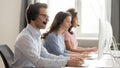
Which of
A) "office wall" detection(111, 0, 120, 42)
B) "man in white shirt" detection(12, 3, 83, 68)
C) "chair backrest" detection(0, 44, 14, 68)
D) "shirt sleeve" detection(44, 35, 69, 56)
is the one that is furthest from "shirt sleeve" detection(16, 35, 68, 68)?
"office wall" detection(111, 0, 120, 42)

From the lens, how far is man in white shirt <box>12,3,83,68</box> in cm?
175

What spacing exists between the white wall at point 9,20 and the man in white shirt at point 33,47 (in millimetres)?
2229

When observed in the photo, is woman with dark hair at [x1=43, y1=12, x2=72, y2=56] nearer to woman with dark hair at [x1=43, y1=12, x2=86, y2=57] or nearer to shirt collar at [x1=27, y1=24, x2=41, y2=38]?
woman with dark hair at [x1=43, y1=12, x2=86, y2=57]

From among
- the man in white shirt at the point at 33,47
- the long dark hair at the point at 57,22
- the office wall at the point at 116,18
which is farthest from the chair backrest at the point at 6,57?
the office wall at the point at 116,18

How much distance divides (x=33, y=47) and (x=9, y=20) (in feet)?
8.16

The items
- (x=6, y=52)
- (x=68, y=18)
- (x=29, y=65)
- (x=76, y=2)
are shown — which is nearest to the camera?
(x=29, y=65)

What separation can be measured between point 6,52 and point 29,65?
1.72 ft

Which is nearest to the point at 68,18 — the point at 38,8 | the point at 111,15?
the point at 38,8

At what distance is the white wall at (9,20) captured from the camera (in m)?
4.02

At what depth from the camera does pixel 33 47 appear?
1.77 metres

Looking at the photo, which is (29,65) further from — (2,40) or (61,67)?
(2,40)

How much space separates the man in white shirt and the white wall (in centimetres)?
223

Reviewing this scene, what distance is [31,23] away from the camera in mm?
1922

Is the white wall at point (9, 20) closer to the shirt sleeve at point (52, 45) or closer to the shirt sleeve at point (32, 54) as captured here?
the shirt sleeve at point (52, 45)
